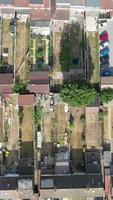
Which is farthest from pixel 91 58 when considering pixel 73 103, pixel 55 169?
pixel 55 169

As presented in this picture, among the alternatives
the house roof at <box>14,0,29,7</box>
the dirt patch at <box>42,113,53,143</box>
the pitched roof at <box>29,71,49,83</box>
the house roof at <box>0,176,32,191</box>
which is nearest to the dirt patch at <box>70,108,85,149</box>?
the dirt patch at <box>42,113,53,143</box>

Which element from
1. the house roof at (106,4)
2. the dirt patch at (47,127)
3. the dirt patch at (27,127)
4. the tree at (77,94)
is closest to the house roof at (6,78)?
the dirt patch at (27,127)

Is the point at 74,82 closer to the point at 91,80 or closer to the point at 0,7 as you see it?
the point at 91,80

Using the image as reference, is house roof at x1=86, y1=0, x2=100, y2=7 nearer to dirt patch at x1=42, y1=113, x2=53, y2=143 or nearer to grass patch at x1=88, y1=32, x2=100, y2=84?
grass patch at x1=88, y1=32, x2=100, y2=84

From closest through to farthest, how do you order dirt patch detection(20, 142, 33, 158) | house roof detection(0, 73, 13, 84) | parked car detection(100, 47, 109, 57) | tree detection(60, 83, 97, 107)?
1. tree detection(60, 83, 97, 107)
2. house roof detection(0, 73, 13, 84)
3. dirt patch detection(20, 142, 33, 158)
4. parked car detection(100, 47, 109, 57)

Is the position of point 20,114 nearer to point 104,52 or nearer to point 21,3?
point 104,52

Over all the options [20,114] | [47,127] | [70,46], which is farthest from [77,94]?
[20,114]
